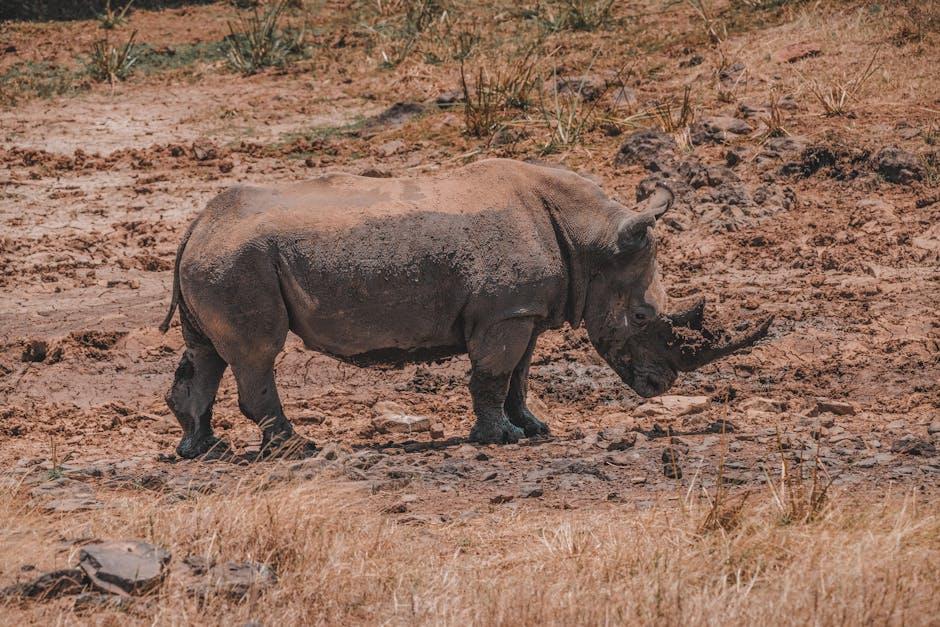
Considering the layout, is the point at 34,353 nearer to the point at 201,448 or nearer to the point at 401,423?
the point at 201,448

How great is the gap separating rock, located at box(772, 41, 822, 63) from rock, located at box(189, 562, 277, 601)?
10.2 meters

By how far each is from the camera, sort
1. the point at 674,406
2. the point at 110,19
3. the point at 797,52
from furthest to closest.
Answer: the point at 110,19
the point at 797,52
the point at 674,406

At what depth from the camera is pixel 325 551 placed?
20.8ft

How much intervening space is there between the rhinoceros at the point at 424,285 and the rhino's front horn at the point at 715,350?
0.04 ft

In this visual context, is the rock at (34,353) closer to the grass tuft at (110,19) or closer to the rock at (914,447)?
the rock at (914,447)

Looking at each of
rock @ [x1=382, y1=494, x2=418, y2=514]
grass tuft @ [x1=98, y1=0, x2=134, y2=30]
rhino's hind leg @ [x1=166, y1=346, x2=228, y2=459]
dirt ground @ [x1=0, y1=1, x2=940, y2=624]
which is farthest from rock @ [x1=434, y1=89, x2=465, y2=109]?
rock @ [x1=382, y1=494, x2=418, y2=514]

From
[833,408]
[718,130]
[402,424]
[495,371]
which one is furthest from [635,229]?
[718,130]

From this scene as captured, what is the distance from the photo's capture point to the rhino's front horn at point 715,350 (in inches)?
348

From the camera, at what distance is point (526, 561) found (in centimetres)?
633

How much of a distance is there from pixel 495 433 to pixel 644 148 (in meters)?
5.05

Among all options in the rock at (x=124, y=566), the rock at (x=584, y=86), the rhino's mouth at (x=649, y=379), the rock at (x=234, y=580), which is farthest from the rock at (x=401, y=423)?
the rock at (x=584, y=86)

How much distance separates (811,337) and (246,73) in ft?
27.9

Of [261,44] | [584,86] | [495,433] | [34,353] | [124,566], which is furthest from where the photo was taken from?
[261,44]

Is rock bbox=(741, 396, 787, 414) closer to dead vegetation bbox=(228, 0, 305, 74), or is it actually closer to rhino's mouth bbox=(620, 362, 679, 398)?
rhino's mouth bbox=(620, 362, 679, 398)
